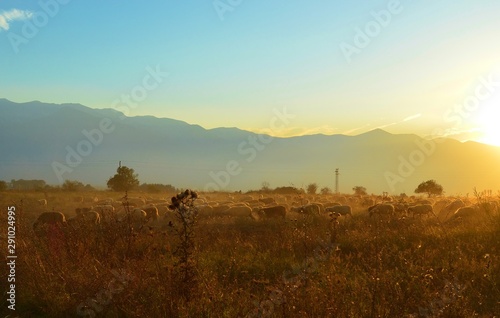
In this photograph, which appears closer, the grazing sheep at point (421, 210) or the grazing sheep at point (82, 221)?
the grazing sheep at point (82, 221)

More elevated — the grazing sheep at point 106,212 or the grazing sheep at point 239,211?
the grazing sheep at point 106,212

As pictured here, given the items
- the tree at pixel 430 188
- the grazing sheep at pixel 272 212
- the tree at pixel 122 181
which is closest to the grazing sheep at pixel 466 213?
the grazing sheep at pixel 272 212

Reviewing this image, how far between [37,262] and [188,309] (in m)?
3.31

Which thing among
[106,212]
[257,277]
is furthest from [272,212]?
[257,277]

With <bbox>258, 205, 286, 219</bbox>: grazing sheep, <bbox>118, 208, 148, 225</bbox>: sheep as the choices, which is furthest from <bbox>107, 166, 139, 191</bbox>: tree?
<bbox>258, 205, 286, 219</bbox>: grazing sheep

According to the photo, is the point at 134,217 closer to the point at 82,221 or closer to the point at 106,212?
the point at 106,212

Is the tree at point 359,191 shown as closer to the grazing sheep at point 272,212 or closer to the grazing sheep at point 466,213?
the grazing sheep at point 272,212

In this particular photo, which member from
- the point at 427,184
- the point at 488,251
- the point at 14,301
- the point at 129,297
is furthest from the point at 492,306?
the point at 427,184

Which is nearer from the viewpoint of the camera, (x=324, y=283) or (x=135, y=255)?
(x=324, y=283)

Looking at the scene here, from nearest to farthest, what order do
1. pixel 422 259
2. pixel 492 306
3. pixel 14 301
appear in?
pixel 492 306 < pixel 14 301 < pixel 422 259

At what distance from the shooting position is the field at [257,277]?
5324 mm

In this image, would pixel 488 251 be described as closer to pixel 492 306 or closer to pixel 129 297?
pixel 492 306

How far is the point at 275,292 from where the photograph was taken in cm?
536

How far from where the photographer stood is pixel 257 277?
7.94 meters
